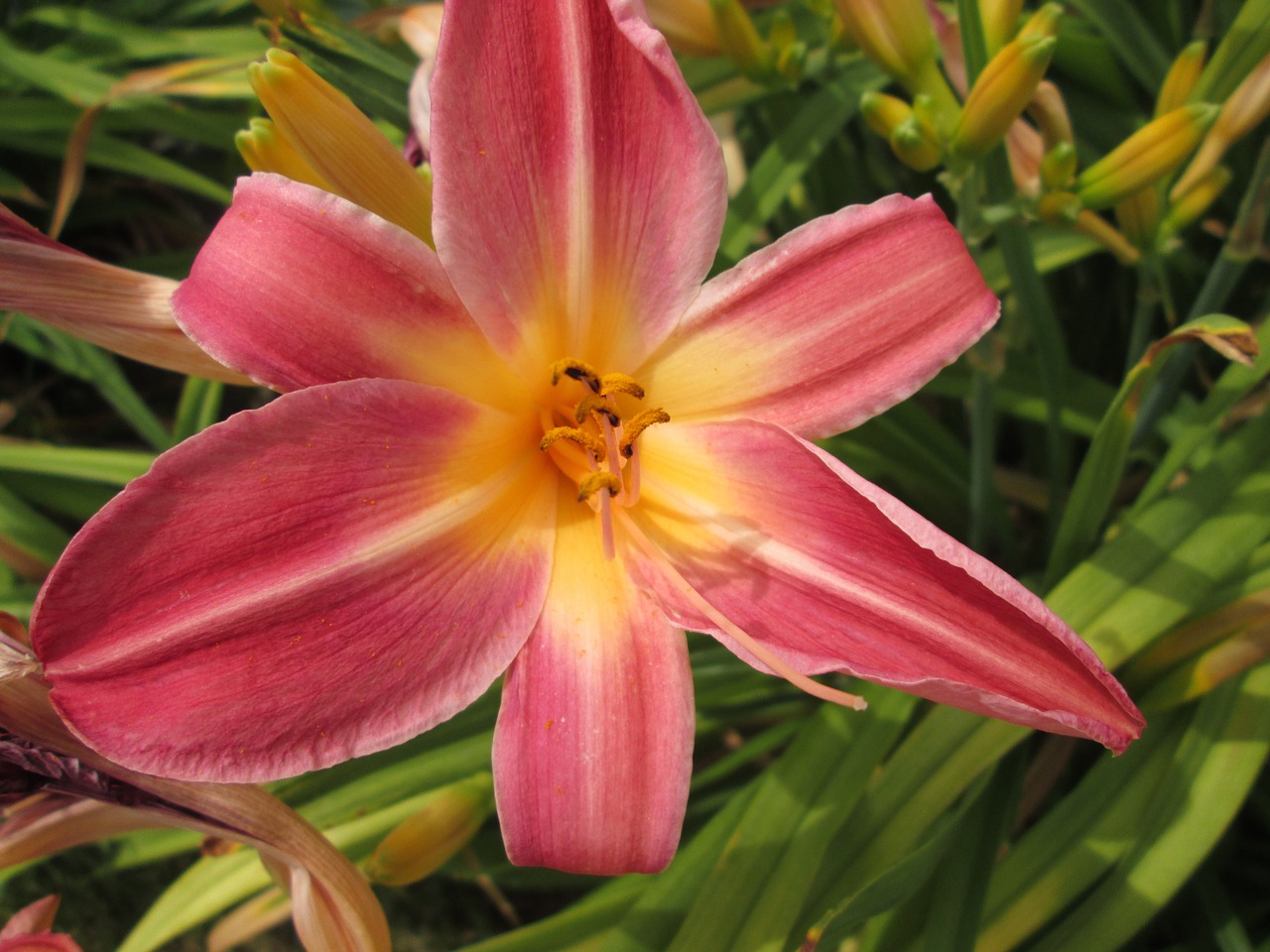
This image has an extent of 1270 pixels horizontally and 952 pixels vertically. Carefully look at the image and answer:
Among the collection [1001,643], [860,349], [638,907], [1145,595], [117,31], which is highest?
[117,31]

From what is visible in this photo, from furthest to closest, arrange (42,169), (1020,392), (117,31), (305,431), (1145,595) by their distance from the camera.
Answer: (42,169), (117,31), (1020,392), (1145,595), (305,431)

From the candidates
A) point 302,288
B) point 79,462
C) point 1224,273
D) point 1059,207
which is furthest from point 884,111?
point 79,462

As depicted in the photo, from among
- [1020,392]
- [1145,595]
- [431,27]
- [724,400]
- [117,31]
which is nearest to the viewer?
[724,400]

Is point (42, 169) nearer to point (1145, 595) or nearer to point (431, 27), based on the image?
point (431, 27)

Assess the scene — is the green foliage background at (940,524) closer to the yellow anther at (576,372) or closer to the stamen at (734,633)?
the stamen at (734,633)

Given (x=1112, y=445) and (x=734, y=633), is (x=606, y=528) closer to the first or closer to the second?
(x=734, y=633)

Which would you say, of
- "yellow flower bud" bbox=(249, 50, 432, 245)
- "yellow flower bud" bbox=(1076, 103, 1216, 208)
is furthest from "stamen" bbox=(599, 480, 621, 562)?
"yellow flower bud" bbox=(1076, 103, 1216, 208)

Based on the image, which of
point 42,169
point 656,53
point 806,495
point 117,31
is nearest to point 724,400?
point 806,495
